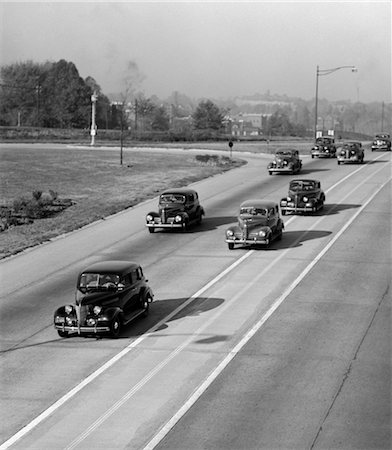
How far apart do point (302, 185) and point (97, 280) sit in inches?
890

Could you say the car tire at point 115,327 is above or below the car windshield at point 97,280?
below

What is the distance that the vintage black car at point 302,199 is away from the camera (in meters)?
45.8

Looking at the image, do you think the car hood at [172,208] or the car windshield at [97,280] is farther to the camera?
the car hood at [172,208]

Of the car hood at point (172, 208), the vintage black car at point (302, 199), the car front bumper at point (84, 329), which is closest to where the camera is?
the car front bumper at point (84, 329)

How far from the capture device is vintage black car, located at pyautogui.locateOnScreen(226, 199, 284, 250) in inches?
1460

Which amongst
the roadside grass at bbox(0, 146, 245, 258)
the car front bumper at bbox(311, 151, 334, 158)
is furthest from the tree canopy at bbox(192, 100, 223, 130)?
the car front bumper at bbox(311, 151, 334, 158)

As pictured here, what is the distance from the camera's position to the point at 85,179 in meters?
65.1

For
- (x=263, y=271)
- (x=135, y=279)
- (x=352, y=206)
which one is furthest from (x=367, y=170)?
(x=135, y=279)

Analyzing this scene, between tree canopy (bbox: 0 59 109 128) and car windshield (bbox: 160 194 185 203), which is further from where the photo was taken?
tree canopy (bbox: 0 59 109 128)

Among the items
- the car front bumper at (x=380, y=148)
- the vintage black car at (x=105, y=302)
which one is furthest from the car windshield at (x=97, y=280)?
the car front bumper at (x=380, y=148)

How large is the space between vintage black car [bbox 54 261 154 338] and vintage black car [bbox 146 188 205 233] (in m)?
13.9

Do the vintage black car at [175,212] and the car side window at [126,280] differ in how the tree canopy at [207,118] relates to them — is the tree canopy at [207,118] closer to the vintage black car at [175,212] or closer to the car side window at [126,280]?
the vintage black car at [175,212]

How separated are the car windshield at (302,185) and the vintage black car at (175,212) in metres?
6.61

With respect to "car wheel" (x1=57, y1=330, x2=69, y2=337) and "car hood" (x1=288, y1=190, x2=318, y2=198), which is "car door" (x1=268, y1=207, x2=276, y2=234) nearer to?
"car hood" (x1=288, y1=190, x2=318, y2=198)
